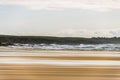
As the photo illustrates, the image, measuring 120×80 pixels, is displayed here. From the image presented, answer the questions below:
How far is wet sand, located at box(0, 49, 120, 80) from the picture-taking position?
7.00 meters

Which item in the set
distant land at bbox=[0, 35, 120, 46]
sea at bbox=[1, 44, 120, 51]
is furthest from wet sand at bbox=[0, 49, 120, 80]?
distant land at bbox=[0, 35, 120, 46]

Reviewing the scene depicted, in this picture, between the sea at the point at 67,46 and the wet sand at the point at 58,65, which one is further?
the sea at the point at 67,46

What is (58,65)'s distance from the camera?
8.67m

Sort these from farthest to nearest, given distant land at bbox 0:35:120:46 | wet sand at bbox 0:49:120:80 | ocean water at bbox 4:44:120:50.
→ ocean water at bbox 4:44:120:50
distant land at bbox 0:35:120:46
wet sand at bbox 0:49:120:80

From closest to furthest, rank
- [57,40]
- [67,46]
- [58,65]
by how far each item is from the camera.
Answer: [58,65] < [57,40] < [67,46]

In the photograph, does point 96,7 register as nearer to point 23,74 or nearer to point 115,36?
point 115,36

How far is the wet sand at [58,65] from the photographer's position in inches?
276

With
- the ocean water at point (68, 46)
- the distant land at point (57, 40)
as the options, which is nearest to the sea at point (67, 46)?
the ocean water at point (68, 46)

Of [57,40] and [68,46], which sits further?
[68,46]

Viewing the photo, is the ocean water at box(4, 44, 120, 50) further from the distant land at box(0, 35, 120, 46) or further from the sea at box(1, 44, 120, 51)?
the distant land at box(0, 35, 120, 46)

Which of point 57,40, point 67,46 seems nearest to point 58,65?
point 57,40

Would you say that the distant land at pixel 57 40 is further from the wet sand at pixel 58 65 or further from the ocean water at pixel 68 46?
the wet sand at pixel 58 65

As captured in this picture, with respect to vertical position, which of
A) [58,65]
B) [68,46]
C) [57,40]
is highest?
[57,40]

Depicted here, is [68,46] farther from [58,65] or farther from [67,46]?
[58,65]
